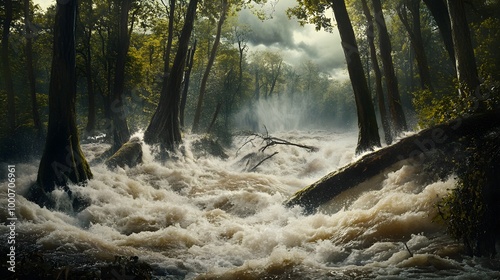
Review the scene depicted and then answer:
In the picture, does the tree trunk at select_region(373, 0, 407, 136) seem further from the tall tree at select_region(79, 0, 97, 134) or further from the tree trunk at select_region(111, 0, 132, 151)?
→ the tall tree at select_region(79, 0, 97, 134)

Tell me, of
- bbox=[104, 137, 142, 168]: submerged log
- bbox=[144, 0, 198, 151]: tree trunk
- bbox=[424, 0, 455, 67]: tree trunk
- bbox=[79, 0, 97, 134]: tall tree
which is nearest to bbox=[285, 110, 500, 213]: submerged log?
bbox=[424, 0, 455, 67]: tree trunk

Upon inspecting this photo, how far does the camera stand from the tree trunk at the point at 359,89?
1298 centimetres

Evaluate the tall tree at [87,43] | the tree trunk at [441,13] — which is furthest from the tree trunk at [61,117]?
the tall tree at [87,43]

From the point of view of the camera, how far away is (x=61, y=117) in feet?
36.3

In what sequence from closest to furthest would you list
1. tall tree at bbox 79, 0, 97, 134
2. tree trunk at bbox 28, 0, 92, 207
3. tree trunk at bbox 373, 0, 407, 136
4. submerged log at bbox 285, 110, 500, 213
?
1. submerged log at bbox 285, 110, 500, 213
2. tree trunk at bbox 28, 0, 92, 207
3. tree trunk at bbox 373, 0, 407, 136
4. tall tree at bbox 79, 0, 97, 134

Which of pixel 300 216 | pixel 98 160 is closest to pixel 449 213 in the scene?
pixel 300 216

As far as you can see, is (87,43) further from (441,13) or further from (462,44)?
(462,44)

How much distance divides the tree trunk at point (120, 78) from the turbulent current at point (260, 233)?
392 inches

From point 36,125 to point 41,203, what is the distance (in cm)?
1663

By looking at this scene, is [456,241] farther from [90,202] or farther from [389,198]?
[90,202]

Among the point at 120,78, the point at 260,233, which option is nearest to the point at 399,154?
the point at 260,233

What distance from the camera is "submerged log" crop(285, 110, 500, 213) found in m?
7.47

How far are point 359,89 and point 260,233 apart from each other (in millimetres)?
6899

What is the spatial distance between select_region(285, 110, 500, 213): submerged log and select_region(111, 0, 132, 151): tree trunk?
46.1 ft
